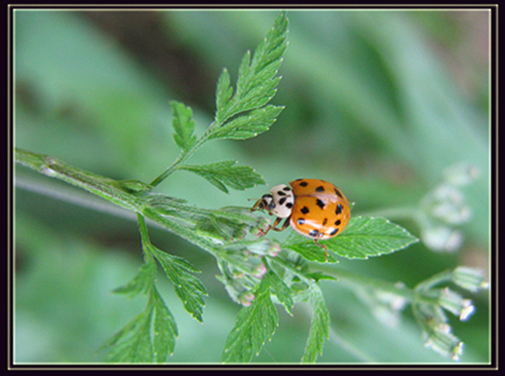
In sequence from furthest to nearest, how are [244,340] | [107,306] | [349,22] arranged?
[349,22] < [107,306] < [244,340]

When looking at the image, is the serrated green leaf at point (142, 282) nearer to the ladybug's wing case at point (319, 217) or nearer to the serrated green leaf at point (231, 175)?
the serrated green leaf at point (231, 175)

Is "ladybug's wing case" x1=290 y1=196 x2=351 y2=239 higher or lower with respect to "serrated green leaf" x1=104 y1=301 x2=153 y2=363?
higher

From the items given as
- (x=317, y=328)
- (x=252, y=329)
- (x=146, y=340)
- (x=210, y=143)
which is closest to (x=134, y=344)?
(x=146, y=340)

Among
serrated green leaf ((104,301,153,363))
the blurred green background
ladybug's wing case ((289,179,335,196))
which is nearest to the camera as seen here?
serrated green leaf ((104,301,153,363))

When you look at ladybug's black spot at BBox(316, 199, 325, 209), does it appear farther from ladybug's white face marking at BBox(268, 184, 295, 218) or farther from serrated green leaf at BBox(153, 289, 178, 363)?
serrated green leaf at BBox(153, 289, 178, 363)

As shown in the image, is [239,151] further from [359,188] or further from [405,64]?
[405,64]

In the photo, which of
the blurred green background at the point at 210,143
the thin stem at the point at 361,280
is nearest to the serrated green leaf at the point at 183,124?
the thin stem at the point at 361,280

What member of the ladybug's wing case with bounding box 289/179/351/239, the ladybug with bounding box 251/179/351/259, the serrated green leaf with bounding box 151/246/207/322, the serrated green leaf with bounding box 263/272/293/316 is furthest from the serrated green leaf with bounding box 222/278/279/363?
the ladybug's wing case with bounding box 289/179/351/239

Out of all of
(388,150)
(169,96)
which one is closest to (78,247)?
(169,96)
